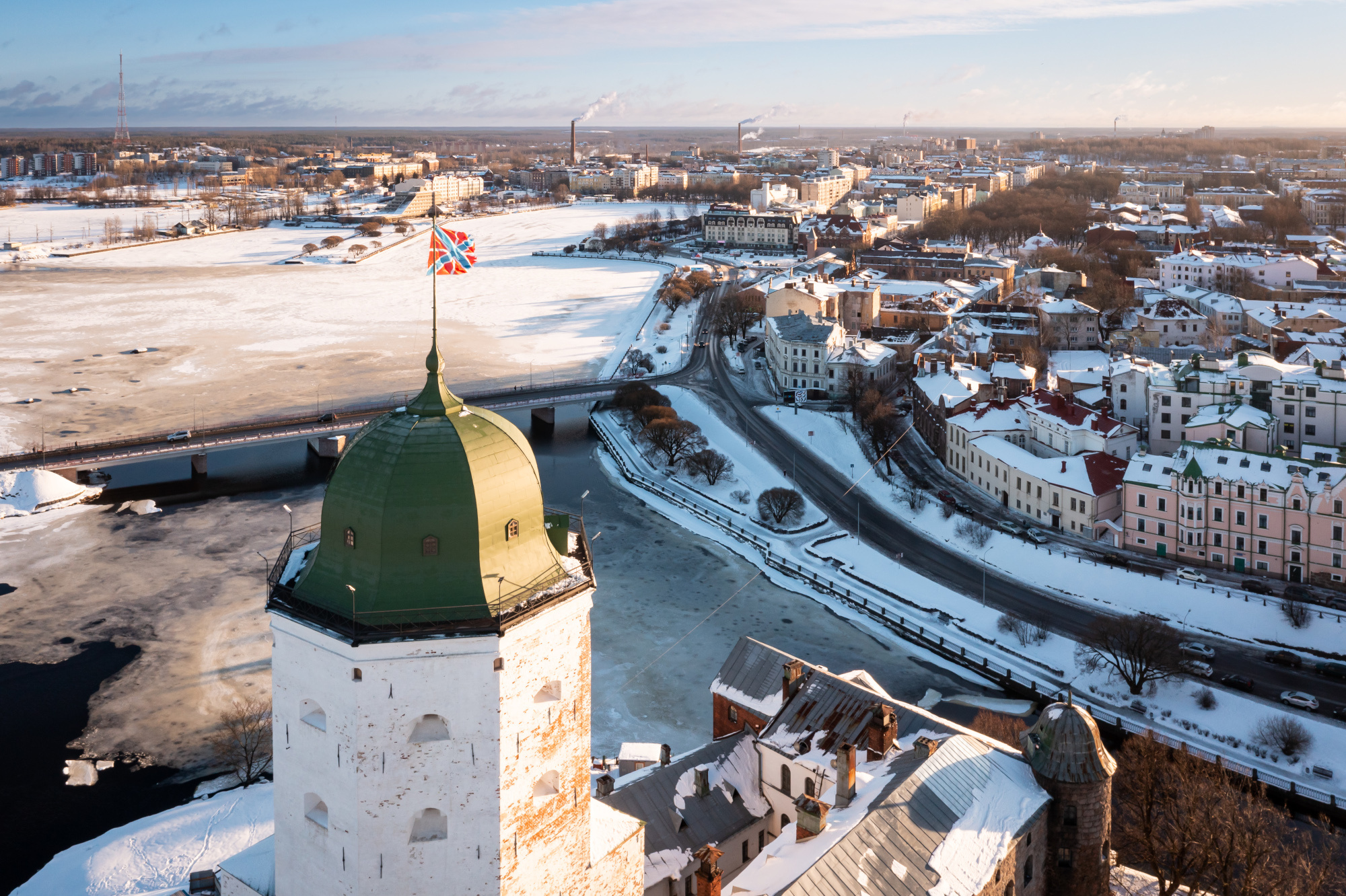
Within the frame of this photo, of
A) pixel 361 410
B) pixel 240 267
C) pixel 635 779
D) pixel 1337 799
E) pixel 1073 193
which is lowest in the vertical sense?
pixel 1337 799

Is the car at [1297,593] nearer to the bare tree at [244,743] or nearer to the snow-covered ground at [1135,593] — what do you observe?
the snow-covered ground at [1135,593]

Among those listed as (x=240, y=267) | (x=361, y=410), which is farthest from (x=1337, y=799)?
(x=240, y=267)

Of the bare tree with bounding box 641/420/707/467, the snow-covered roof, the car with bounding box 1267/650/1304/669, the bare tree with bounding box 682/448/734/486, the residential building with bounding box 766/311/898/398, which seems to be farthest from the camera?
the residential building with bounding box 766/311/898/398

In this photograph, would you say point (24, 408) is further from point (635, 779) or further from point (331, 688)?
point (331, 688)

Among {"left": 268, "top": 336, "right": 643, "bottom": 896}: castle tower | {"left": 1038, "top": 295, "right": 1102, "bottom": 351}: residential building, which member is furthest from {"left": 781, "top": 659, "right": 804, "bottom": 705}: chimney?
{"left": 1038, "top": 295, "right": 1102, "bottom": 351}: residential building

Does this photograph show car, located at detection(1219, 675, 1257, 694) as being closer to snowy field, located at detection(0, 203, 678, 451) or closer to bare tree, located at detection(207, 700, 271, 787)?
bare tree, located at detection(207, 700, 271, 787)

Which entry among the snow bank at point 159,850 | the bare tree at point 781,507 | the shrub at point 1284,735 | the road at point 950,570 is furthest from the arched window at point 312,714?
the bare tree at point 781,507

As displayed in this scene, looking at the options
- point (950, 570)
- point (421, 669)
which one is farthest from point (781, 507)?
point (421, 669)
